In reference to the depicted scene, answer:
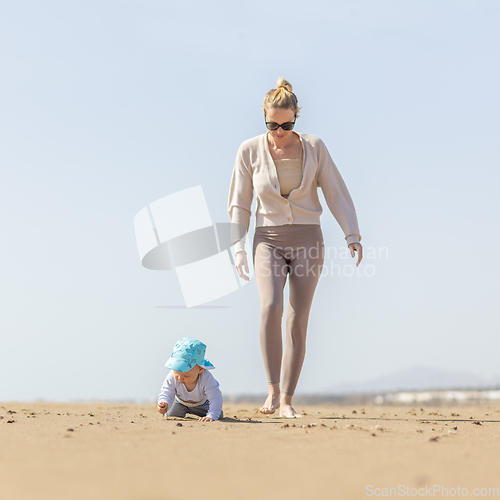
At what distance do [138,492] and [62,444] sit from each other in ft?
3.45

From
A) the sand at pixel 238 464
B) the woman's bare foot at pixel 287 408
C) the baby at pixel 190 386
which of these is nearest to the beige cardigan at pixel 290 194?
the baby at pixel 190 386

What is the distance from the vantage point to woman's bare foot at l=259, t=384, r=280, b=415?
5301 millimetres

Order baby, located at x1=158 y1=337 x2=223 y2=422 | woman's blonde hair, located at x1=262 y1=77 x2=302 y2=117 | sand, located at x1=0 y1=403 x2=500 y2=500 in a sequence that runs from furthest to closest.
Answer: woman's blonde hair, located at x1=262 y1=77 x2=302 y2=117, baby, located at x1=158 y1=337 x2=223 y2=422, sand, located at x1=0 y1=403 x2=500 y2=500

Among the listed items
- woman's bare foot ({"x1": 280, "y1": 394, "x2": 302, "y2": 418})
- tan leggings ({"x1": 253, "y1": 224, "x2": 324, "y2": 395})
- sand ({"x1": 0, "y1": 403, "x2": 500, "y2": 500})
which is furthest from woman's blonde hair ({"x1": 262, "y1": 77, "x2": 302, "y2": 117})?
sand ({"x1": 0, "y1": 403, "x2": 500, "y2": 500})

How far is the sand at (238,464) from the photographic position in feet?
7.40

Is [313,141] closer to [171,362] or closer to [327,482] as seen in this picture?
[171,362]

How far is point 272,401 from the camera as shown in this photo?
17.5ft

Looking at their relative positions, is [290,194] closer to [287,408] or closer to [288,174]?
[288,174]

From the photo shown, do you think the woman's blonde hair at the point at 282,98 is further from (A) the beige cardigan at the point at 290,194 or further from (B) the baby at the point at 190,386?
(B) the baby at the point at 190,386

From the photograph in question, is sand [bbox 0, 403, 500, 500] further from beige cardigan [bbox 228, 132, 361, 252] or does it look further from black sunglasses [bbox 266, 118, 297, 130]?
black sunglasses [bbox 266, 118, 297, 130]

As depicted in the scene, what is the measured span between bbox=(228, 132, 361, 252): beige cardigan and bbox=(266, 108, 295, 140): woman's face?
0.52ft

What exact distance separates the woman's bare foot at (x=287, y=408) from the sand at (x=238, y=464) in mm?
1208

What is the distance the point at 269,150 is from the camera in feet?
18.4

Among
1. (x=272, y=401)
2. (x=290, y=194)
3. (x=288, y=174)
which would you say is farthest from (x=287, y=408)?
(x=288, y=174)
